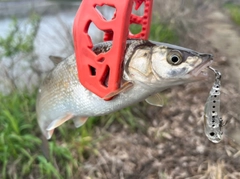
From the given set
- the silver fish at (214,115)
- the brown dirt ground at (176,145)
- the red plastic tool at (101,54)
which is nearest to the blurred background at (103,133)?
the brown dirt ground at (176,145)

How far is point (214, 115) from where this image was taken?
2.65ft

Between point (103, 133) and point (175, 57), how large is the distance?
195cm

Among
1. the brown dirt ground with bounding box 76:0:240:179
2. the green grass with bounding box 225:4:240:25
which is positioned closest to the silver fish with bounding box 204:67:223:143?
the brown dirt ground with bounding box 76:0:240:179

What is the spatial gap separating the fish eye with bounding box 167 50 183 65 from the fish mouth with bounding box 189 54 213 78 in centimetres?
4

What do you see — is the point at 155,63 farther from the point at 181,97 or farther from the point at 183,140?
the point at 181,97

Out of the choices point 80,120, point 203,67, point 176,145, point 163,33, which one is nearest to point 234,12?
point 163,33

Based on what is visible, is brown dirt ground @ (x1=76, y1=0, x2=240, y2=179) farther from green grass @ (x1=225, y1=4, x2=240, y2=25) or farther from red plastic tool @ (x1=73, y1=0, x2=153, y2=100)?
green grass @ (x1=225, y1=4, x2=240, y2=25)

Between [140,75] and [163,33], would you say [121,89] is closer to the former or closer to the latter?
[140,75]

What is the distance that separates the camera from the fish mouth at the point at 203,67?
0.74 metres

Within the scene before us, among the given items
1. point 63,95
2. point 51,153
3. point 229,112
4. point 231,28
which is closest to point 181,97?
point 229,112

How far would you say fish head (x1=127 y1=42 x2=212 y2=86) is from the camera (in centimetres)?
75

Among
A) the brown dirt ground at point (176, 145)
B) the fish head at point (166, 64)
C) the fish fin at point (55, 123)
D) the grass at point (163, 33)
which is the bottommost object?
the brown dirt ground at point (176, 145)

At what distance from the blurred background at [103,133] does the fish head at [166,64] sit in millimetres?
1410

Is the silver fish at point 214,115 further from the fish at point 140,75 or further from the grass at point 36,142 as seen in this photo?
the grass at point 36,142
